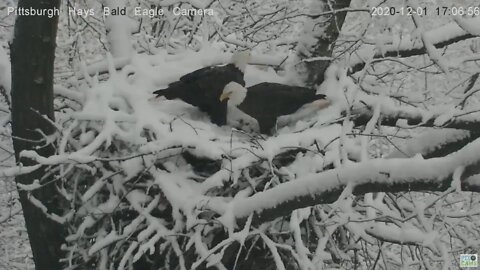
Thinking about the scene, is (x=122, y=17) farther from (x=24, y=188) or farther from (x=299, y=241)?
(x=299, y=241)

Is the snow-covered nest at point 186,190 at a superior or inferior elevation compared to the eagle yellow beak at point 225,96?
inferior

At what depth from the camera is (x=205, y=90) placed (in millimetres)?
4012

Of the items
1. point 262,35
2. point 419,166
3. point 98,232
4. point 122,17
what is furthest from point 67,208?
point 262,35

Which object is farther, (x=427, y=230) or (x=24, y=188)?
(x=24, y=188)

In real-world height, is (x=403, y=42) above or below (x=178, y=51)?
above

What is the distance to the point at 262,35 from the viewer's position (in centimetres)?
731

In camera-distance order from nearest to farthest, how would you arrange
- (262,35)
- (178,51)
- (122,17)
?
1. (122,17)
2. (178,51)
3. (262,35)

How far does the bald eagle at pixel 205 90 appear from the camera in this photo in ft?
13.1

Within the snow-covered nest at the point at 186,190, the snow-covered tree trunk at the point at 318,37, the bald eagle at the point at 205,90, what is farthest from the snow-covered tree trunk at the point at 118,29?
the snow-covered tree trunk at the point at 318,37

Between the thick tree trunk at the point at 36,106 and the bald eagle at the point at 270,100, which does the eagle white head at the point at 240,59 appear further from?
the thick tree trunk at the point at 36,106

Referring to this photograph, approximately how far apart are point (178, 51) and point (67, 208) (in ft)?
5.72

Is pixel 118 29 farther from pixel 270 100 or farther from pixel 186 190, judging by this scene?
pixel 186 190

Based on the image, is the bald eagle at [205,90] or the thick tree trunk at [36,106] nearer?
the thick tree trunk at [36,106]

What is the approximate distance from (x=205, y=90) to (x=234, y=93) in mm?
168
